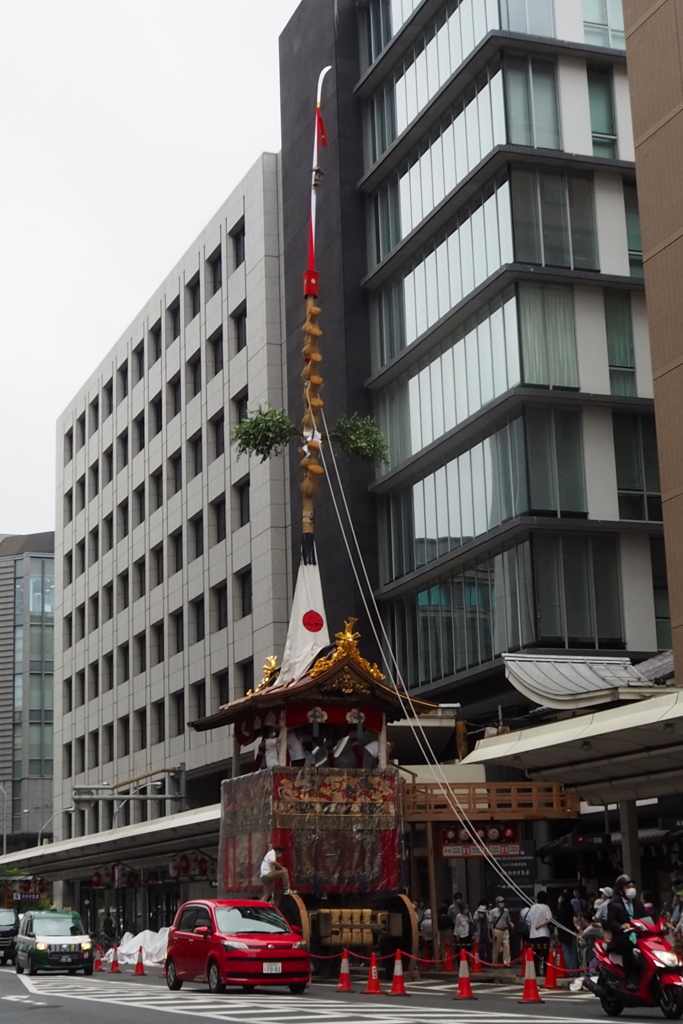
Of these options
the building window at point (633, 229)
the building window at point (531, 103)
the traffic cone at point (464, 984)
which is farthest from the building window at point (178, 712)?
the traffic cone at point (464, 984)

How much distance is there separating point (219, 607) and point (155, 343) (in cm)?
1658

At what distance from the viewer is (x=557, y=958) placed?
28484mm

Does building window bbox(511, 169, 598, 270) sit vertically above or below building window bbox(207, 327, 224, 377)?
below

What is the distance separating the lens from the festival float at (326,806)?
1087 inches

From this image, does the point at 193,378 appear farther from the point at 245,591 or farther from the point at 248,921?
the point at 248,921

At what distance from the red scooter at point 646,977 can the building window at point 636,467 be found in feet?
79.9

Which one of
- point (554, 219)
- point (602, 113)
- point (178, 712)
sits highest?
point (602, 113)

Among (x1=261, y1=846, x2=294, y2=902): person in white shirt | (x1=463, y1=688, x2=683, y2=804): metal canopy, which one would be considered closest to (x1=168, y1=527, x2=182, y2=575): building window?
(x1=463, y1=688, x2=683, y2=804): metal canopy

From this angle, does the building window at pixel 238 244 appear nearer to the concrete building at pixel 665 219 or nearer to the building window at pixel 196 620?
the building window at pixel 196 620

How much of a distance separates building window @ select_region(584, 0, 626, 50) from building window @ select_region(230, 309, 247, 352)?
2006 centimetres

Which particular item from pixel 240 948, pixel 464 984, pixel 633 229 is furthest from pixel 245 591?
pixel 464 984

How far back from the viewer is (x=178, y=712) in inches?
2539

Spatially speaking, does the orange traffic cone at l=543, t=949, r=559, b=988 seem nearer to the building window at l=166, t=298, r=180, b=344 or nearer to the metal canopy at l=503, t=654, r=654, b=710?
the metal canopy at l=503, t=654, r=654, b=710

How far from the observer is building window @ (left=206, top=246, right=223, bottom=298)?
2480 inches
